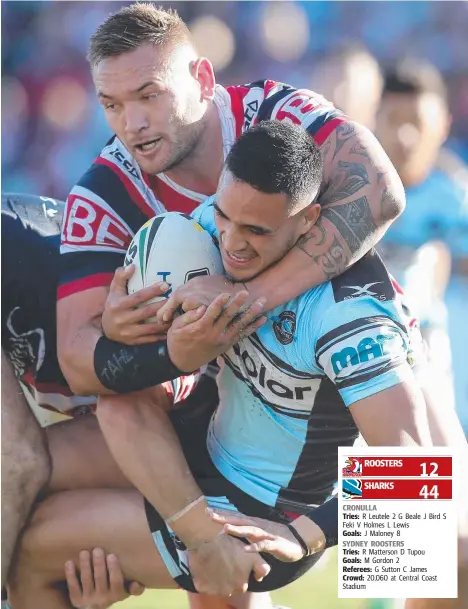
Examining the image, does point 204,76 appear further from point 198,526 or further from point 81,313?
point 198,526

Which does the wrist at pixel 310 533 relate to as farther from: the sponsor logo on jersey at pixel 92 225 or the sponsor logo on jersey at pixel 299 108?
the sponsor logo on jersey at pixel 299 108

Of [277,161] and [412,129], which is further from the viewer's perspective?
[412,129]

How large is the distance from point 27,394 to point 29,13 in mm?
1133

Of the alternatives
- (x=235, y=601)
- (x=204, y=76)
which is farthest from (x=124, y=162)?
(x=235, y=601)

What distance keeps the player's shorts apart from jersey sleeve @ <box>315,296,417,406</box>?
0.46 meters

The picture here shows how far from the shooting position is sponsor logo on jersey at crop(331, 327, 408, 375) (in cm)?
210

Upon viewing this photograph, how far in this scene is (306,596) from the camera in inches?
105

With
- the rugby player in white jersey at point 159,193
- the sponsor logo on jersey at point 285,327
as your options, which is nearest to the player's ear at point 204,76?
the rugby player in white jersey at point 159,193

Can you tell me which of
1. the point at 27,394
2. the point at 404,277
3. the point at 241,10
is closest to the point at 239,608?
the point at 27,394

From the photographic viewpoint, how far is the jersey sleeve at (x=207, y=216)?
228 centimetres

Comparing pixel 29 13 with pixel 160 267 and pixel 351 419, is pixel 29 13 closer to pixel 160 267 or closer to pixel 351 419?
→ pixel 160 267

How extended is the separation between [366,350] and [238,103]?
866 millimetres

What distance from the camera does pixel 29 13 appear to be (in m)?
A: 2.71

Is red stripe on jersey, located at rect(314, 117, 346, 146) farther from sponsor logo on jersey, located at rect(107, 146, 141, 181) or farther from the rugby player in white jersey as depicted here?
sponsor logo on jersey, located at rect(107, 146, 141, 181)
